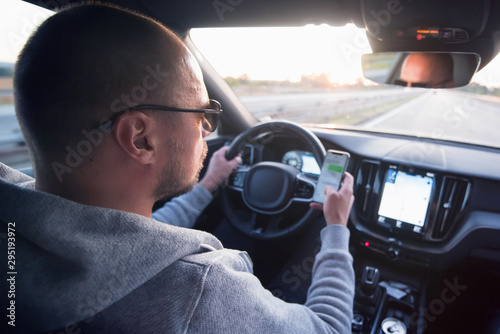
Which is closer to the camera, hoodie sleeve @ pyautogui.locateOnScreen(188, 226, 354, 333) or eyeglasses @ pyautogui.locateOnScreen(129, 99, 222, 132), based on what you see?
hoodie sleeve @ pyautogui.locateOnScreen(188, 226, 354, 333)

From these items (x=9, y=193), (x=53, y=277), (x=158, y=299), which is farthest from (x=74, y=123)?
(x=158, y=299)

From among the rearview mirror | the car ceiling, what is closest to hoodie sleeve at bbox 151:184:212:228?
the car ceiling

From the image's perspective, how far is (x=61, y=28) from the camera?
0.95 metres

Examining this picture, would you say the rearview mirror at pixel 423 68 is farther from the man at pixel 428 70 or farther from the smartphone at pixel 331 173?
the smartphone at pixel 331 173

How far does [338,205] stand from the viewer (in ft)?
5.82

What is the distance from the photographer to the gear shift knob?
2510mm

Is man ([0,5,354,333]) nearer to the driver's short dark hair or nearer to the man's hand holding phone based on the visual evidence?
the driver's short dark hair

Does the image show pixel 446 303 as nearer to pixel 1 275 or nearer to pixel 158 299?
pixel 158 299

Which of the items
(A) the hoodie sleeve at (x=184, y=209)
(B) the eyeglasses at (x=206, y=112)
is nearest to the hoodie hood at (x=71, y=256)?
(B) the eyeglasses at (x=206, y=112)

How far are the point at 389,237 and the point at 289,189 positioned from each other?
0.85 m

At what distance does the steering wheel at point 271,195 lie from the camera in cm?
252

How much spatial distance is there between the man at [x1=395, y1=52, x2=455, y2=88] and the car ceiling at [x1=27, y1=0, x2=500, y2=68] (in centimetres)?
8

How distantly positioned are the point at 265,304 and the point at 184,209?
138cm

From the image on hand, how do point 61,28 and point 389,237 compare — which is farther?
point 389,237
